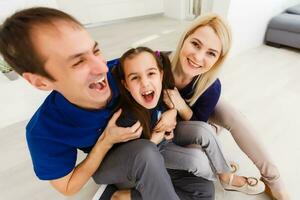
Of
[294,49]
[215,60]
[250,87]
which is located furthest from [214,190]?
[294,49]

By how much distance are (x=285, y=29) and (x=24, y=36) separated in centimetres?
262

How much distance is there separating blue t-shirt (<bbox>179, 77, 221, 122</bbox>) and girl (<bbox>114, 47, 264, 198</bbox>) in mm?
58

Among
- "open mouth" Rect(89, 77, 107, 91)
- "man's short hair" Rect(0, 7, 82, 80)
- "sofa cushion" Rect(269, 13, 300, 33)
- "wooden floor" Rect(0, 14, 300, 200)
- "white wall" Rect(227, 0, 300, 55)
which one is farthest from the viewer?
"sofa cushion" Rect(269, 13, 300, 33)

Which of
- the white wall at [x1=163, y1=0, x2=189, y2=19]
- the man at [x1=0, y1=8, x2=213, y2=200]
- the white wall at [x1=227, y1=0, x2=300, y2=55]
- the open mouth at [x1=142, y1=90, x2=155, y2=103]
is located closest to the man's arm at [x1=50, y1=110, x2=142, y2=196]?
the man at [x1=0, y1=8, x2=213, y2=200]

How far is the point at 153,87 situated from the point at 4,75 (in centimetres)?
129

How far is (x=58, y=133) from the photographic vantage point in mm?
710

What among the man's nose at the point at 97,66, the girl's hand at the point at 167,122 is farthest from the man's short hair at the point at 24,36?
the girl's hand at the point at 167,122

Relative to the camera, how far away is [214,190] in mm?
1108

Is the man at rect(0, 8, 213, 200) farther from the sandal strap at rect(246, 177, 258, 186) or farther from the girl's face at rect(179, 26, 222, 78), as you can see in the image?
the sandal strap at rect(246, 177, 258, 186)

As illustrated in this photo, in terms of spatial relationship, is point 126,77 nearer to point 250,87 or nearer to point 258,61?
point 250,87

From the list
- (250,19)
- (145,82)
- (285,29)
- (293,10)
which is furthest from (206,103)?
(293,10)

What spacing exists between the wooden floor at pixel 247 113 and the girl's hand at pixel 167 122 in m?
0.47

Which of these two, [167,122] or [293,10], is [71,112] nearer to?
[167,122]

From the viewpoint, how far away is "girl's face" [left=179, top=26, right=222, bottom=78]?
0.92m
